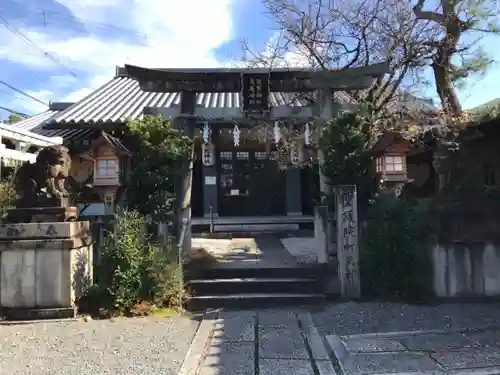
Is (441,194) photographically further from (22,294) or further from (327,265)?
(22,294)

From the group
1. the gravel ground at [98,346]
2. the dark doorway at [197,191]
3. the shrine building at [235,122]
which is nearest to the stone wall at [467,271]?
the shrine building at [235,122]

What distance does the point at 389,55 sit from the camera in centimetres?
1066

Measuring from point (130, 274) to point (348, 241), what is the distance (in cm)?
380

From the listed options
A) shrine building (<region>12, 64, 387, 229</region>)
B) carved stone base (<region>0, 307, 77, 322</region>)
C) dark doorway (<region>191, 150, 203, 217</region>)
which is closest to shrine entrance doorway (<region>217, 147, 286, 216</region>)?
shrine building (<region>12, 64, 387, 229</region>)

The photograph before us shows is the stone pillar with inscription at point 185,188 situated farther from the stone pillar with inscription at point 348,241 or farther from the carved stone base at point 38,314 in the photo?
the stone pillar with inscription at point 348,241

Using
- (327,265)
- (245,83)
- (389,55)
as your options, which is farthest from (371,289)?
(389,55)

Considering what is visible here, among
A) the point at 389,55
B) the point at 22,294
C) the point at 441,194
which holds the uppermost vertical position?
the point at 389,55

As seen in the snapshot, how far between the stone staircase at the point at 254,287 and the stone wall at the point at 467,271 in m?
2.09

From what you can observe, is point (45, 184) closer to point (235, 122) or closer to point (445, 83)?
point (235, 122)

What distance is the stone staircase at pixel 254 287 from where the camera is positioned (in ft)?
25.4

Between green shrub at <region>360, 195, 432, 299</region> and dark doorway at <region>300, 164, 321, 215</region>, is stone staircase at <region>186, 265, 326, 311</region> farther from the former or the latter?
dark doorway at <region>300, 164, 321, 215</region>

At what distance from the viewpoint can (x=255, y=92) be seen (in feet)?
30.8

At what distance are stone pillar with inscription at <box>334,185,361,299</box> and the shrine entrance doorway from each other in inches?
338

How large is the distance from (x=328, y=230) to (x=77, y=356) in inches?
198
